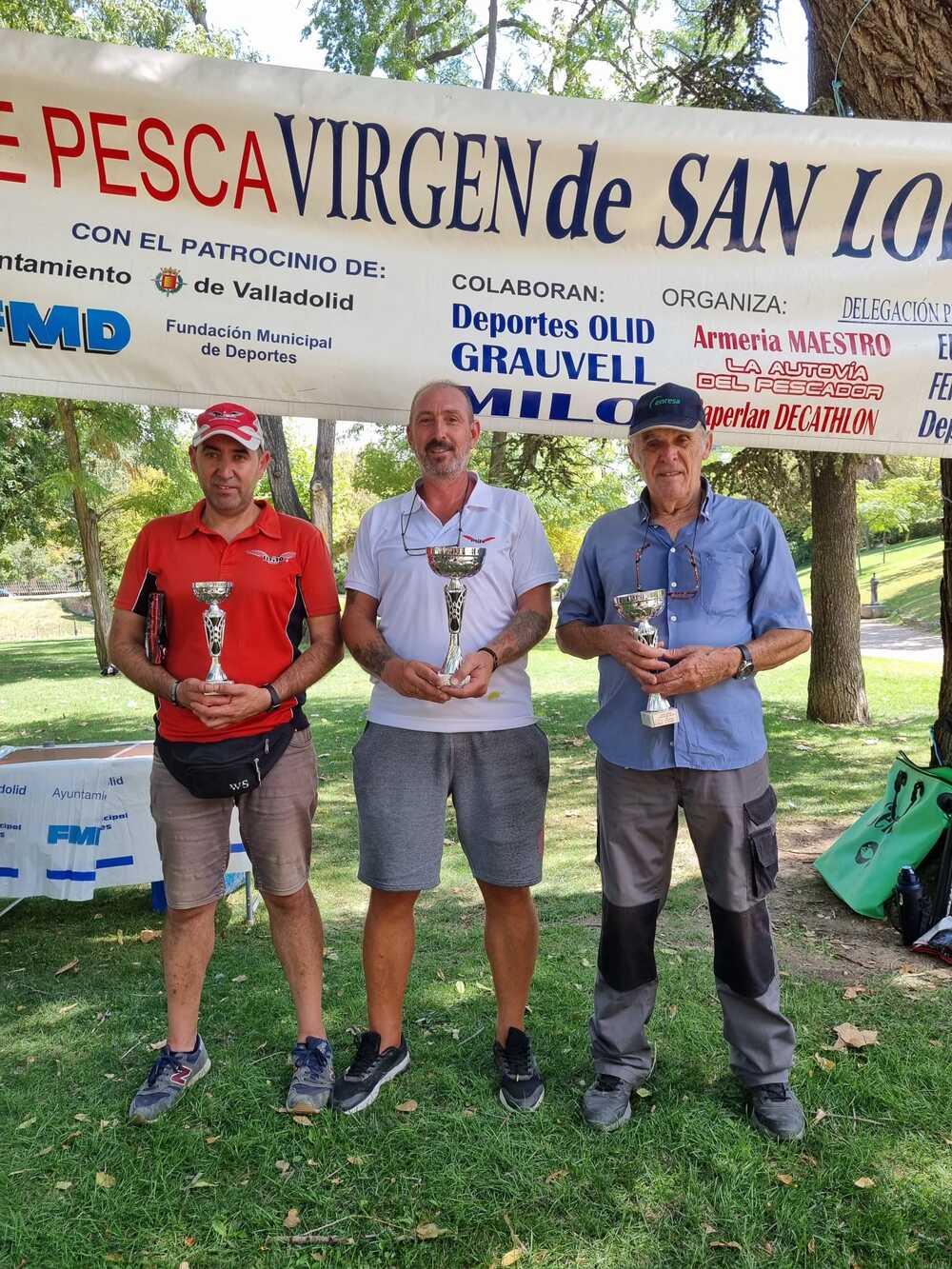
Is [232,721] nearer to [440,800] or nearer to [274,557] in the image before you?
[274,557]

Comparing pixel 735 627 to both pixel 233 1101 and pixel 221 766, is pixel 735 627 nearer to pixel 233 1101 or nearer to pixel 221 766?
pixel 221 766

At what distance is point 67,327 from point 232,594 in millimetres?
1537

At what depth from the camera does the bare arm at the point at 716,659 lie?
2.84 m

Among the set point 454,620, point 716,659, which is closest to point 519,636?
point 454,620

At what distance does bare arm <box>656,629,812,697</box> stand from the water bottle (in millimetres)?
2039

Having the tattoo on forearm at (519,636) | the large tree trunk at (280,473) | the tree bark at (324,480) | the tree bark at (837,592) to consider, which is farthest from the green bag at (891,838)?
the tree bark at (324,480)

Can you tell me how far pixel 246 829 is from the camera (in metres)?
3.32

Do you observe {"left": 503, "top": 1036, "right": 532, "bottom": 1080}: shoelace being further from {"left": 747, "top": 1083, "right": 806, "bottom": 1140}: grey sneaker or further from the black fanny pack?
the black fanny pack

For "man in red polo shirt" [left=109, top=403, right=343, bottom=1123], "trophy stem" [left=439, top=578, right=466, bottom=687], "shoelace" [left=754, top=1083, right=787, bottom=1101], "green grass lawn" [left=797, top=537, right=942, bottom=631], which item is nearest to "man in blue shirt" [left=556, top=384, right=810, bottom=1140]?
"shoelace" [left=754, top=1083, right=787, bottom=1101]

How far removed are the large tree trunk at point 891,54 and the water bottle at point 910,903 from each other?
133 inches

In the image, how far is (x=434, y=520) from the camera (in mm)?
3281

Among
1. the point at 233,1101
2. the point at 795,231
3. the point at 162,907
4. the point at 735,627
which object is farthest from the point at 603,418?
the point at 162,907

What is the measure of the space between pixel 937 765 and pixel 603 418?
2.50 metres

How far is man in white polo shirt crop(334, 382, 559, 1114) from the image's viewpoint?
3.18 m
